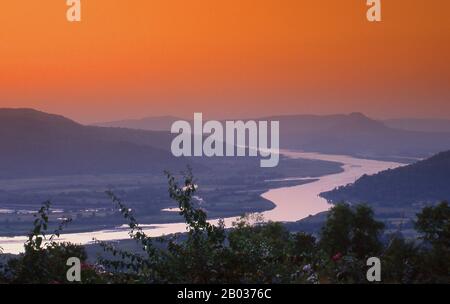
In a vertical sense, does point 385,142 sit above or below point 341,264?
above

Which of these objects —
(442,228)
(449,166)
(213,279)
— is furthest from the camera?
(449,166)

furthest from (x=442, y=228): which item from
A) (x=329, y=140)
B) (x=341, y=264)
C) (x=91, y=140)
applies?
(x=91, y=140)

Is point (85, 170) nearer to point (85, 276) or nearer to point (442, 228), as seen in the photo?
point (442, 228)

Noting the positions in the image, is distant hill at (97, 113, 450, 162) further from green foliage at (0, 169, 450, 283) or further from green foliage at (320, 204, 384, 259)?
green foliage at (0, 169, 450, 283)

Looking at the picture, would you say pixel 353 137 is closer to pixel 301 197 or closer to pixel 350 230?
pixel 301 197

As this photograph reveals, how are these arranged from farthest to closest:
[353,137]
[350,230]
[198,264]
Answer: [353,137] < [350,230] < [198,264]

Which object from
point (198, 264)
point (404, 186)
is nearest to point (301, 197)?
point (404, 186)
